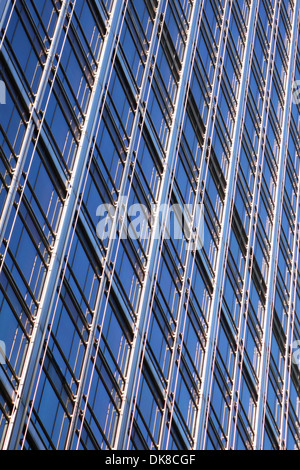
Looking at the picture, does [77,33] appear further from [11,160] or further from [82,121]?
[11,160]

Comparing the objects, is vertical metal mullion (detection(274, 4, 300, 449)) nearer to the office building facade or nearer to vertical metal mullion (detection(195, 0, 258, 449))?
the office building facade

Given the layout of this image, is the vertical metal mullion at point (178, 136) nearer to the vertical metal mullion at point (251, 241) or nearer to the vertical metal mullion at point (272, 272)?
the vertical metal mullion at point (251, 241)

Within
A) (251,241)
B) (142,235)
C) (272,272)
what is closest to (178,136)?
(142,235)

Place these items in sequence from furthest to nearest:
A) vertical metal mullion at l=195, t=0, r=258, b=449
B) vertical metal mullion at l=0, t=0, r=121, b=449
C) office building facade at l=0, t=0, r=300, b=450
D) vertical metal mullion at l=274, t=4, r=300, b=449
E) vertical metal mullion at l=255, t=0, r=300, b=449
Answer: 1. vertical metal mullion at l=274, t=4, r=300, b=449
2. vertical metal mullion at l=255, t=0, r=300, b=449
3. vertical metal mullion at l=195, t=0, r=258, b=449
4. office building facade at l=0, t=0, r=300, b=450
5. vertical metal mullion at l=0, t=0, r=121, b=449

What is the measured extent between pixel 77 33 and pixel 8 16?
18.8 feet

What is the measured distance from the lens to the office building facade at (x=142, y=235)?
37.7 metres

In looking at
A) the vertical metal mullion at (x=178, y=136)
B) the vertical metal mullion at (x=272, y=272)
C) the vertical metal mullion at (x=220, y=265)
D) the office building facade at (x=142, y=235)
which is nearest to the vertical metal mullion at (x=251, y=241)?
the office building facade at (x=142, y=235)

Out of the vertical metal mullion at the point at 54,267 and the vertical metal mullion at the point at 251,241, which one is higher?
the vertical metal mullion at the point at 251,241

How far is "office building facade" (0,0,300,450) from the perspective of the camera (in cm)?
3769

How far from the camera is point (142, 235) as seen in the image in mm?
46250

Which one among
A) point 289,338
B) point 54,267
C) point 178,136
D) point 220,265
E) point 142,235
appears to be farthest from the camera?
point 289,338

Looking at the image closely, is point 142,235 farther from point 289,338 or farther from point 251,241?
point 289,338

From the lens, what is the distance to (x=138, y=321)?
145ft

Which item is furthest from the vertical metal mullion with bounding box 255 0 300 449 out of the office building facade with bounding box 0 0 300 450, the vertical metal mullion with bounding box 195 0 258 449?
the vertical metal mullion with bounding box 195 0 258 449
